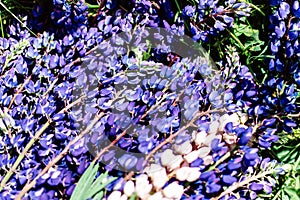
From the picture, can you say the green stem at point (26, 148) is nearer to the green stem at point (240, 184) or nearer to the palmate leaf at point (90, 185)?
the palmate leaf at point (90, 185)

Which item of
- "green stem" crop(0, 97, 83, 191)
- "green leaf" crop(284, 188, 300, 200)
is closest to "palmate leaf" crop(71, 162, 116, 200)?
"green stem" crop(0, 97, 83, 191)

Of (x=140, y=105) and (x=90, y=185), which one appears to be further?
(x=140, y=105)

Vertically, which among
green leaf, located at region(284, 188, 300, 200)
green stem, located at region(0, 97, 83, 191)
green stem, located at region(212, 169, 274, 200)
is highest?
green stem, located at region(0, 97, 83, 191)

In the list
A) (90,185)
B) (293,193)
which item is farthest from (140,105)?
(293,193)

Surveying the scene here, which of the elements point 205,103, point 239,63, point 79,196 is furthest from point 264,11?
point 79,196

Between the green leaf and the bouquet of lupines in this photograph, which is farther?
the green leaf

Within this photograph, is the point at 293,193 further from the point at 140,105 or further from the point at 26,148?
the point at 26,148

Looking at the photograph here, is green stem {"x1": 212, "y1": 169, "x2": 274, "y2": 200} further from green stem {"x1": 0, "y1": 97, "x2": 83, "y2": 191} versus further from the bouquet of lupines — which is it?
green stem {"x1": 0, "y1": 97, "x2": 83, "y2": 191}

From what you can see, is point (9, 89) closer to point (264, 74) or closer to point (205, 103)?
point (205, 103)
